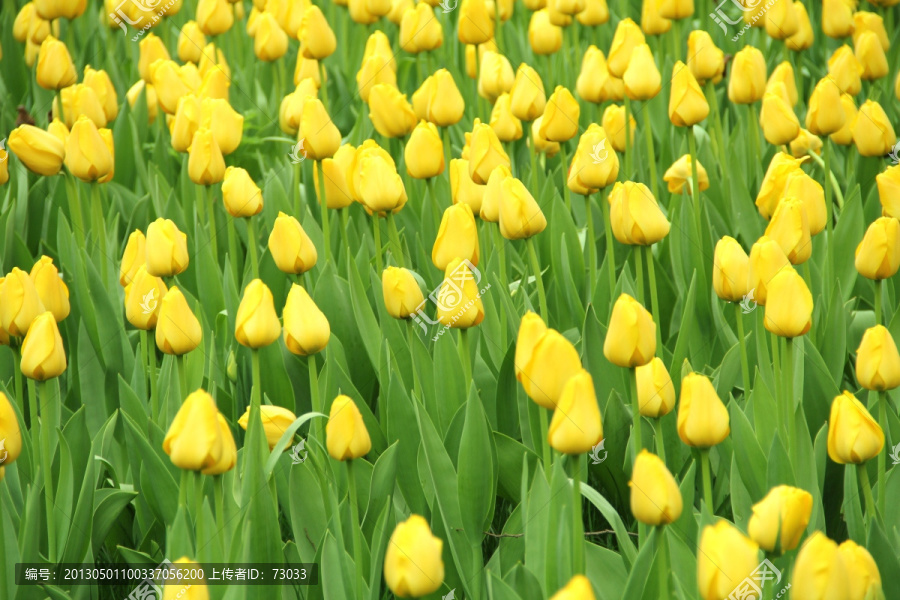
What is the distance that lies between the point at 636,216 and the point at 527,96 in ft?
2.83

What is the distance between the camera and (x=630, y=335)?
1480mm

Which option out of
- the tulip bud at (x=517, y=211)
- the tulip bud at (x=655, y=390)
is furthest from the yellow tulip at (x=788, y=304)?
the tulip bud at (x=517, y=211)

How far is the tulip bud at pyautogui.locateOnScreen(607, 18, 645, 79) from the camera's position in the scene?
2.96 metres

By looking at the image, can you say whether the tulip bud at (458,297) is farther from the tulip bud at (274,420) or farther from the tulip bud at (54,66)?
the tulip bud at (54,66)

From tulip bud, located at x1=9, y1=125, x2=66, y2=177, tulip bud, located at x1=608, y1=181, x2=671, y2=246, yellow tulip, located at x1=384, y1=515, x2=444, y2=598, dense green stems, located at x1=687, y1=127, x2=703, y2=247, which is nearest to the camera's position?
yellow tulip, located at x1=384, y1=515, x2=444, y2=598

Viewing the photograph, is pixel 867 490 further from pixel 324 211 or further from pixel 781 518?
pixel 324 211

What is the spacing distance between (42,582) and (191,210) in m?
1.65

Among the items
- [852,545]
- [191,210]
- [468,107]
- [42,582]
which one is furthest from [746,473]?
[468,107]

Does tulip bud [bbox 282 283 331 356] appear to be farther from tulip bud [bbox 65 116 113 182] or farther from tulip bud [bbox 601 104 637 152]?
tulip bud [bbox 601 104 637 152]

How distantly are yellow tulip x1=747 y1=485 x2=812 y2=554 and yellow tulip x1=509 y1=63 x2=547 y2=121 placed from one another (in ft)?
5.34

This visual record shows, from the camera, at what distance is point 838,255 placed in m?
2.66

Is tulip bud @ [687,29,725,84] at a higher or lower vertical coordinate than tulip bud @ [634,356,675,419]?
higher

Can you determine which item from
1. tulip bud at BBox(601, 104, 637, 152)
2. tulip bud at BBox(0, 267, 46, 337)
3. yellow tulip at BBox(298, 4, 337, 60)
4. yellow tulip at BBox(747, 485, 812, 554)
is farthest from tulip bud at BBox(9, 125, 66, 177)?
yellow tulip at BBox(747, 485, 812, 554)

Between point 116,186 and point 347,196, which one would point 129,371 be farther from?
point 116,186
